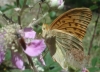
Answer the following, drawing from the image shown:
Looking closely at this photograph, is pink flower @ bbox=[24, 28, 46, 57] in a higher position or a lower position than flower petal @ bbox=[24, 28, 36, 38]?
lower

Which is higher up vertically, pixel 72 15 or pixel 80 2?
pixel 72 15

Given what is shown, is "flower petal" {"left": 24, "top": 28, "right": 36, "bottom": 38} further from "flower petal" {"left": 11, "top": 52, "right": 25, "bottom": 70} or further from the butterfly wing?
the butterfly wing

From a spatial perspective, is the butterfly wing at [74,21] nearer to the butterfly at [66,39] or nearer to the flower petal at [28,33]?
the butterfly at [66,39]

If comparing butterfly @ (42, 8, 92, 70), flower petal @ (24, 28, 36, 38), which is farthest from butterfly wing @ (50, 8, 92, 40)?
flower petal @ (24, 28, 36, 38)

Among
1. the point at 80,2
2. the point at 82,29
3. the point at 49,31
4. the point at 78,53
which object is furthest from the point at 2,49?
the point at 80,2

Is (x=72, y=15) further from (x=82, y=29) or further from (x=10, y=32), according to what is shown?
(x=10, y=32)

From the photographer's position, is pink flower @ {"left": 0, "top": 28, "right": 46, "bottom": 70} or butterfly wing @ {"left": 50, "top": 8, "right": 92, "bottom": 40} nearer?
pink flower @ {"left": 0, "top": 28, "right": 46, "bottom": 70}

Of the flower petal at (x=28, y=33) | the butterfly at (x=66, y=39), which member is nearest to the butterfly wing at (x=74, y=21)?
the butterfly at (x=66, y=39)

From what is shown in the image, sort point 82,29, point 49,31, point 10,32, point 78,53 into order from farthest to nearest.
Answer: point 82,29 → point 78,53 → point 49,31 → point 10,32
